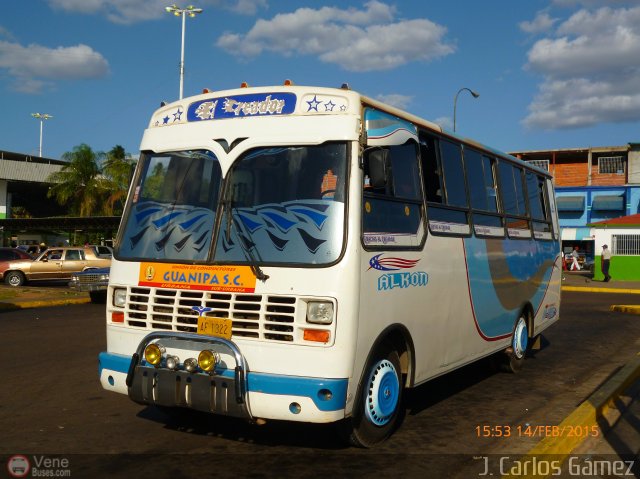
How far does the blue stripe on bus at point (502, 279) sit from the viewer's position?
7.55m

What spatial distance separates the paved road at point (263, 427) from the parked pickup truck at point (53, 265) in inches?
582

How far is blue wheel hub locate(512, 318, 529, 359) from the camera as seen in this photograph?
9.16m

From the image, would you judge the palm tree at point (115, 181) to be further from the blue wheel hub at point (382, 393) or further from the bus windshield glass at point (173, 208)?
the blue wheel hub at point (382, 393)

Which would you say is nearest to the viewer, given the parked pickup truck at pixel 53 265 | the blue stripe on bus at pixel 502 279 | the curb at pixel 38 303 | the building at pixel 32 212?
the blue stripe on bus at pixel 502 279

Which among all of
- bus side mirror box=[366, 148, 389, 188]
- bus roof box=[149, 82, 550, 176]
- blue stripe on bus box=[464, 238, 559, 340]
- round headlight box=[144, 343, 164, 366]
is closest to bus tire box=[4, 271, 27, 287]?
blue stripe on bus box=[464, 238, 559, 340]

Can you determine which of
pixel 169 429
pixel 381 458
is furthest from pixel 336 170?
pixel 169 429

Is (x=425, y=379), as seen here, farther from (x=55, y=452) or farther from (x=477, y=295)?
(x=55, y=452)

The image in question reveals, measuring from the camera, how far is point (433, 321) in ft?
21.0

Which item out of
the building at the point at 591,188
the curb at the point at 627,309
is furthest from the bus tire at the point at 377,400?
the building at the point at 591,188

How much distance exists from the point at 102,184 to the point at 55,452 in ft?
160

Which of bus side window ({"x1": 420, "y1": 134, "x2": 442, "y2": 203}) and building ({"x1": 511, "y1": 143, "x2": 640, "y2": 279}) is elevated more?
building ({"x1": 511, "y1": 143, "x2": 640, "y2": 279})

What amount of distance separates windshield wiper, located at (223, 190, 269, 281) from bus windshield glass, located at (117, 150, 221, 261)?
129 mm

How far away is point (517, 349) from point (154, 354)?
569 cm

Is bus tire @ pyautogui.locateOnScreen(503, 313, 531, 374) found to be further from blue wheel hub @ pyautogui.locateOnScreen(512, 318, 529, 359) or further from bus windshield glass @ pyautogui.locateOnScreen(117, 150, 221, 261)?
bus windshield glass @ pyautogui.locateOnScreen(117, 150, 221, 261)
